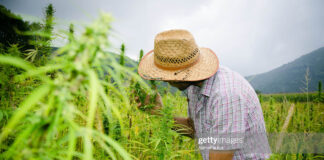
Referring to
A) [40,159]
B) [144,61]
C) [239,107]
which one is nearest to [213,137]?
[239,107]

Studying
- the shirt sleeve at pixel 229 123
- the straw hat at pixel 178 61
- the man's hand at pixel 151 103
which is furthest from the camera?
the man's hand at pixel 151 103

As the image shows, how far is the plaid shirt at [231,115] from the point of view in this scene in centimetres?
193

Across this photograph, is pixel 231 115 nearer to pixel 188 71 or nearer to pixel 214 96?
pixel 214 96

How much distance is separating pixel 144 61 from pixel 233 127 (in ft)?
Result: 4.67

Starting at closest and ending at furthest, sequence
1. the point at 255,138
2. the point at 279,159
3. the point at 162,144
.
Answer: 1. the point at 162,144
2. the point at 255,138
3. the point at 279,159

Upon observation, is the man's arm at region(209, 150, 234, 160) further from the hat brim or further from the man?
the hat brim

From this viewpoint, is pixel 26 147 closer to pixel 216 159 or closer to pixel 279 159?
pixel 216 159

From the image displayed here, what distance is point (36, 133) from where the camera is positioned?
1.51 feet

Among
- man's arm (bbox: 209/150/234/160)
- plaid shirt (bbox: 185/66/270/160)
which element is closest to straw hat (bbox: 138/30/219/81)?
Answer: plaid shirt (bbox: 185/66/270/160)

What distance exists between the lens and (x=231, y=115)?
6.33ft

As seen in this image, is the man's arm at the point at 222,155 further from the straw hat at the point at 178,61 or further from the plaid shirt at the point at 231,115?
the straw hat at the point at 178,61

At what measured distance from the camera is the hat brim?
77.7 inches

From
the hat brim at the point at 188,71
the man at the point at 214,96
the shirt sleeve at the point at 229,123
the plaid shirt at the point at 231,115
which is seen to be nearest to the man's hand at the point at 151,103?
the man at the point at 214,96

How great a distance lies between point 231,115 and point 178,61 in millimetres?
837
